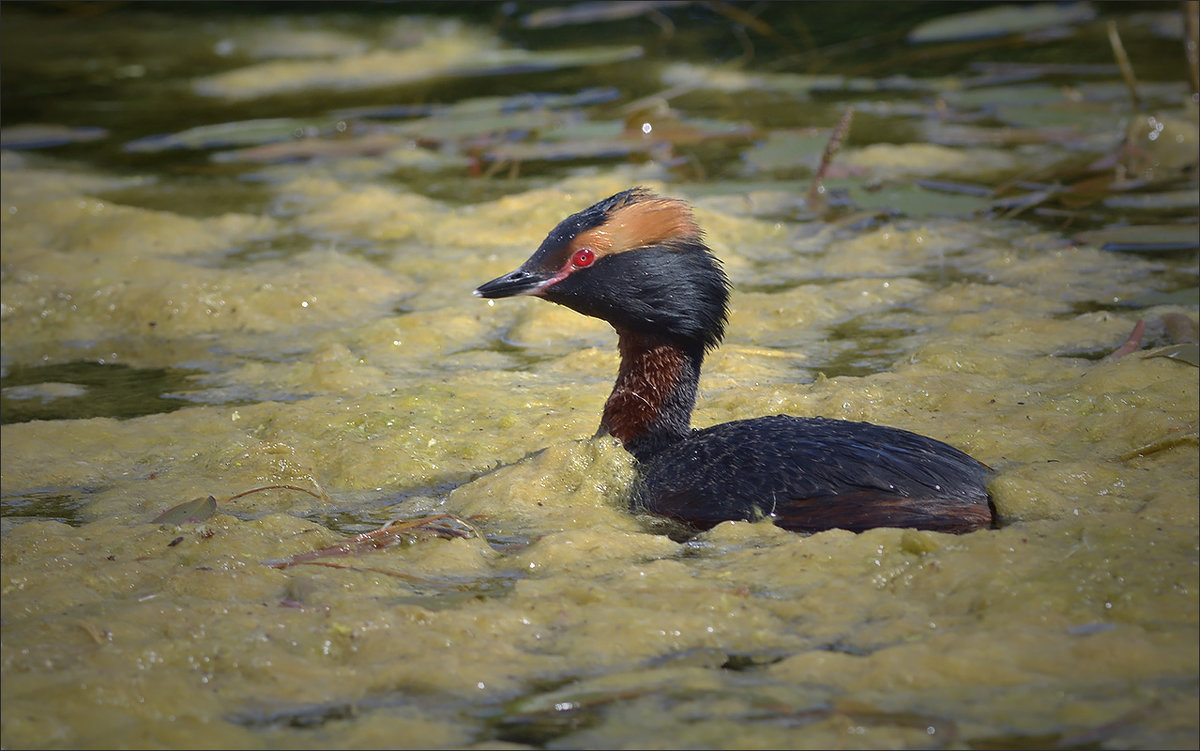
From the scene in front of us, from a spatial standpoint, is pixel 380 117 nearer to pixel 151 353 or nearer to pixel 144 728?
pixel 151 353

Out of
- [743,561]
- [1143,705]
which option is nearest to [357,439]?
[743,561]

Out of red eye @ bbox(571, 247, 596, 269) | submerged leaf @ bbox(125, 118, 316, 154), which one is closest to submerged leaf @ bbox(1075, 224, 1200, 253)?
red eye @ bbox(571, 247, 596, 269)

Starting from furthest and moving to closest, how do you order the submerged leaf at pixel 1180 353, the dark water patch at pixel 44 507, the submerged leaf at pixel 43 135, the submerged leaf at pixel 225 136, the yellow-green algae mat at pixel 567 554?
1. the submerged leaf at pixel 43 135
2. the submerged leaf at pixel 225 136
3. the submerged leaf at pixel 1180 353
4. the dark water patch at pixel 44 507
5. the yellow-green algae mat at pixel 567 554

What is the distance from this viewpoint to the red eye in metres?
4.22

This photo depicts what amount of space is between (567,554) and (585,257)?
1085 mm

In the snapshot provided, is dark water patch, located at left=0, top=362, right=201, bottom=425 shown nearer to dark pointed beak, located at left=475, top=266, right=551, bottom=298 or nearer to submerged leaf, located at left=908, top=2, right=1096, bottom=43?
dark pointed beak, located at left=475, top=266, right=551, bottom=298

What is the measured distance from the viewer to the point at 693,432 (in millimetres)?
4273

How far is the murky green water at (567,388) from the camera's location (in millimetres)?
2807

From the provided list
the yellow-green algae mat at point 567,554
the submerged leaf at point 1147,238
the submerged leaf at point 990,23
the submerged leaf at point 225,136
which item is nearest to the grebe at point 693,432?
the yellow-green algae mat at point 567,554

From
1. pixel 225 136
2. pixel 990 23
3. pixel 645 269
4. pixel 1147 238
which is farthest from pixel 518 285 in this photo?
pixel 990 23

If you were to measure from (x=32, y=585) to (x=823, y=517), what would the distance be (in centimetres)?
205

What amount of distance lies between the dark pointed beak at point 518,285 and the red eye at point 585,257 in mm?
115

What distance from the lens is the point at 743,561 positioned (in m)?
3.47

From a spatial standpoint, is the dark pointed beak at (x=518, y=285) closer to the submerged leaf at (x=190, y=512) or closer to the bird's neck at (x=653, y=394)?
the bird's neck at (x=653, y=394)
